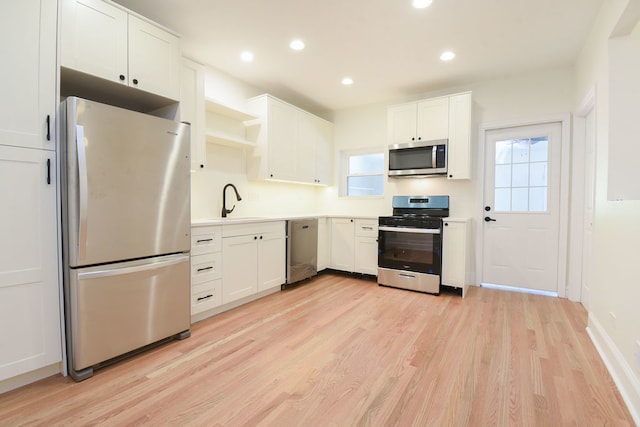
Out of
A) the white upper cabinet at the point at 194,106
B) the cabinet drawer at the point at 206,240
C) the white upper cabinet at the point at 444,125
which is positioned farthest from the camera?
the white upper cabinet at the point at 444,125

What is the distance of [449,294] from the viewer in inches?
142

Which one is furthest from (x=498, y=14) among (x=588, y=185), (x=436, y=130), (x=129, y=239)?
(x=129, y=239)

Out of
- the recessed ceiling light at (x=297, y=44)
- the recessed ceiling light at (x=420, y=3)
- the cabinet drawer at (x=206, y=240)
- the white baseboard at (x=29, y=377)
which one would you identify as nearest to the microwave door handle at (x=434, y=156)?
the recessed ceiling light at (x=420, y=3)

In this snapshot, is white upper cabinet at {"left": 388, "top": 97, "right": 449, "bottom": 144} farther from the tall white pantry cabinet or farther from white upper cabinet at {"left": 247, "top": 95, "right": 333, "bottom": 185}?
the tall white pantry cabinet

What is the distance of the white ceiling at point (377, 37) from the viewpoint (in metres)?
2.38

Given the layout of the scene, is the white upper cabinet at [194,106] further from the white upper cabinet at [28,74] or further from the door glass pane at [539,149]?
the door glass pane at [539,149]

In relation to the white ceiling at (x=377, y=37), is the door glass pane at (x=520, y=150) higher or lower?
lower

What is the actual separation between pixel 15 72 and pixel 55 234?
3.07 feet

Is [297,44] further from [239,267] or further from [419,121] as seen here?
[239,267]

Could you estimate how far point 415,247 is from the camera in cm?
375

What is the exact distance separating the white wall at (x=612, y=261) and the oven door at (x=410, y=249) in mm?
1417

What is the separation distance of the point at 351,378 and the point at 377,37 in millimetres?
2858

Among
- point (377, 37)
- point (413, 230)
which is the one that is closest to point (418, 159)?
point (413, 230)

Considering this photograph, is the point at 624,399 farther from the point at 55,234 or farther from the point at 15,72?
the point at 15,72
